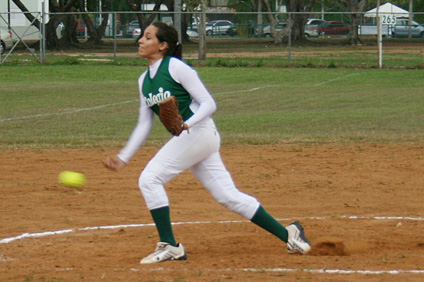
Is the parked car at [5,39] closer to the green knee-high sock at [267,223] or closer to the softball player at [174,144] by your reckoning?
the softball player at [174,144]

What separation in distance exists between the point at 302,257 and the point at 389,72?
22325 millimetres

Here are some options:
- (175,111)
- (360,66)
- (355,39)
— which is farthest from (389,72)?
(175,111)

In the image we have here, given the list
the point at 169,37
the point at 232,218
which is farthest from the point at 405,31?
the point at 169,37

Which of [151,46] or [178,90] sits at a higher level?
[151,46]

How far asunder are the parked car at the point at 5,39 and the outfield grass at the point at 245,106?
23.0 ft

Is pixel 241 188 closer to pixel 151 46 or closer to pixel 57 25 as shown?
pixel 151 46

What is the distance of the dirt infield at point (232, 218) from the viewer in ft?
18.0

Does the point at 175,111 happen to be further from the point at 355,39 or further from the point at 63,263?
the point at 355,39

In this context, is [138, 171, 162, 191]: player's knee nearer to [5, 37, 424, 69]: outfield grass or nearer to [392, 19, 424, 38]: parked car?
[5, 37, 424, 69]: outfield grass

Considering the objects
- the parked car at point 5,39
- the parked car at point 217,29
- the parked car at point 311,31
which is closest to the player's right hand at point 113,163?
the parked car at point 5,39

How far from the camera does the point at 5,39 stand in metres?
34.5

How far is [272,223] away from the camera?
19.4 feet

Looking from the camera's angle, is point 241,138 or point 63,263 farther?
point 241,138

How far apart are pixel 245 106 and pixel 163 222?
12512 mm
